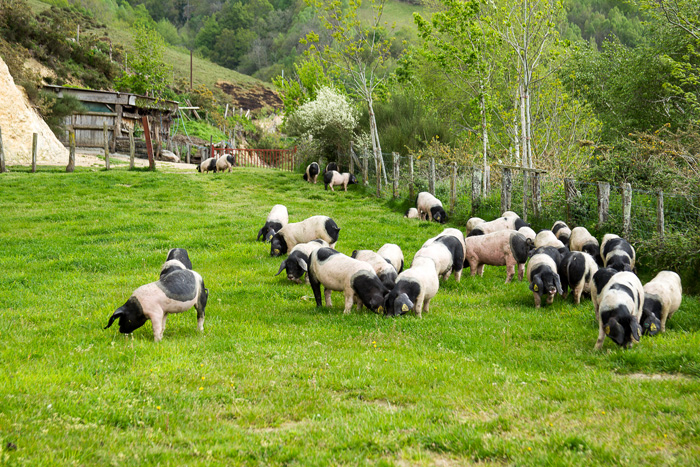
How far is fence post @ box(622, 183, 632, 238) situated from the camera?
10.8m

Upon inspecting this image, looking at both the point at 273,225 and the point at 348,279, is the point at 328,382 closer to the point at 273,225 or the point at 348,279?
the point at 348,279

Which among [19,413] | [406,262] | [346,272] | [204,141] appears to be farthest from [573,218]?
[204,141]

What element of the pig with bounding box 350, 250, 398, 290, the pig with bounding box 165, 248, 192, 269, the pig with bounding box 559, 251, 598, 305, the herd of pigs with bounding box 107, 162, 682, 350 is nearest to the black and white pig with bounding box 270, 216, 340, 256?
the herd of pigs with bounding box 107, 162, 682, 350

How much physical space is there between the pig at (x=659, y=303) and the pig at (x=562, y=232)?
→ 3849 millimetres

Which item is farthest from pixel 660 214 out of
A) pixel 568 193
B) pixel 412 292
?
pixel 412 292

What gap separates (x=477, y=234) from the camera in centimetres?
1206

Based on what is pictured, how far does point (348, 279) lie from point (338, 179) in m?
17.1

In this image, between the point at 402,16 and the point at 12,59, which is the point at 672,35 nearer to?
the point at 12,59

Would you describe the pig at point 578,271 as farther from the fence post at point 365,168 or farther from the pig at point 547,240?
the fence post at point 365,168

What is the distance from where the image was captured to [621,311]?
6.52 metres

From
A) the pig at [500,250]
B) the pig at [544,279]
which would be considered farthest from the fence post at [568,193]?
the pig at [544,279]

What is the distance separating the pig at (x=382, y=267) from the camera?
8.67 m

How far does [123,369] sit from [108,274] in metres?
5.94

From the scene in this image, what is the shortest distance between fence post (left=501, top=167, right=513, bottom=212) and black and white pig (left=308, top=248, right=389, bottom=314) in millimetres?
7491
